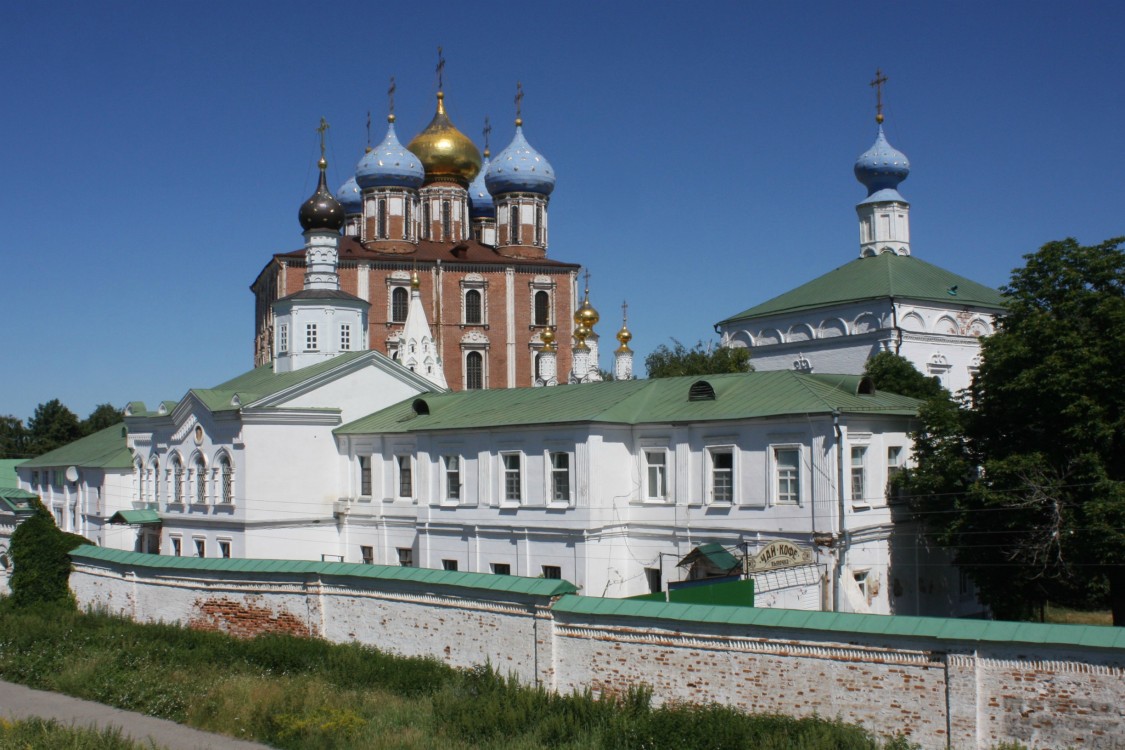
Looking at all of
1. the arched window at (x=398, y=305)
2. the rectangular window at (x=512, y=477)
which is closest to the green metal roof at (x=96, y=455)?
the rectangular window at (x=512, y=477)

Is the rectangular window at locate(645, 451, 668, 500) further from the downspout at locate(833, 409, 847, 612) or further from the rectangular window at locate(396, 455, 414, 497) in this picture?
the rectangular window at locate(396, 455, 414, 497)

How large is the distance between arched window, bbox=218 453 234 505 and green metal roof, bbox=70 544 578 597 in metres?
4.53

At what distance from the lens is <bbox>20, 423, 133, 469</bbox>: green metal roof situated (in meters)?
34.4

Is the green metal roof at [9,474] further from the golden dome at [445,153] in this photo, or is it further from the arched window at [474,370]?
the golden dome at [445,153]

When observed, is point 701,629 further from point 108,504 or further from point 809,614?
point 108,504

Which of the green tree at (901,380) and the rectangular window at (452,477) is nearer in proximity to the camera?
the rectangular window at (452,477)

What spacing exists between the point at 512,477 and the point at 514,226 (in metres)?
31.6

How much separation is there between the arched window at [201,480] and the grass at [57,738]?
15.4 meters

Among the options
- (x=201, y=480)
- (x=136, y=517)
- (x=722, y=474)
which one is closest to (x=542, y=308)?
(x=136, y=517)

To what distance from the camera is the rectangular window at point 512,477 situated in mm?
25344

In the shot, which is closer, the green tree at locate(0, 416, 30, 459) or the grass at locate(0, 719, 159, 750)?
the grass at locate(0, 719, 159, 750)

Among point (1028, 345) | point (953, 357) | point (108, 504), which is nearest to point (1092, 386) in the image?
point (1028, 345)

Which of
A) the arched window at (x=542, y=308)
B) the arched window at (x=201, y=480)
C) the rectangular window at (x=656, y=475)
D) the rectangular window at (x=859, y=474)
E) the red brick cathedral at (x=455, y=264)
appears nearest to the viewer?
the rectangular window at (x=859, y=474)

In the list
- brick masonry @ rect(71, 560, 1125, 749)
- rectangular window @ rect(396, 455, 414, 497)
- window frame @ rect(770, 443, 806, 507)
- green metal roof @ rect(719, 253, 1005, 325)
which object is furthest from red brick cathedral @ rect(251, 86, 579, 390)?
brick masonry @ rect(71, 560, 1125, 749)
